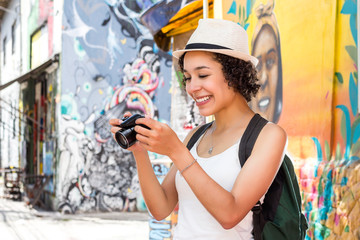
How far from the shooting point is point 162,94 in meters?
12.5

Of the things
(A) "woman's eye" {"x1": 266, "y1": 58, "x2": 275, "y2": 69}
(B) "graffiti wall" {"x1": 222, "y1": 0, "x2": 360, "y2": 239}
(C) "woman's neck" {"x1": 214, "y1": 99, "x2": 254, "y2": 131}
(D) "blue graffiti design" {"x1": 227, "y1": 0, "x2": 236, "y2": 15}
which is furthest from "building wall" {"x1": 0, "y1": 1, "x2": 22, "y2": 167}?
(C) "woman's neck" {"x1": 214, "y1": 99, "x2": 254, "y2": 131}

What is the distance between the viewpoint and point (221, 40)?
1.97 m

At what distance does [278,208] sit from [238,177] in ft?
0.66

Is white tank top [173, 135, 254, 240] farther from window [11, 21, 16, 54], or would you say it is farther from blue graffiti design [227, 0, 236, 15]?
window [11, 21, 16, 54]

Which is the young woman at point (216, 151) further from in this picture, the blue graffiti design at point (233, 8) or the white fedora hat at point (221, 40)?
the blue graffiti design at point (233, 8)

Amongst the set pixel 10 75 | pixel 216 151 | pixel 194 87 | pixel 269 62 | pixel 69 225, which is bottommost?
pixel 69 225

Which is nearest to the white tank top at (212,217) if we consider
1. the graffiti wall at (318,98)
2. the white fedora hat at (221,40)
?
the white fedora hat at (221,40)

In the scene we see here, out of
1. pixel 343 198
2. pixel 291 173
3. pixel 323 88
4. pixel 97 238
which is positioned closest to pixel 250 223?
pixel 291 173

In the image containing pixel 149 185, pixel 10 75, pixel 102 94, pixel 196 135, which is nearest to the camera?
pixel 149 185

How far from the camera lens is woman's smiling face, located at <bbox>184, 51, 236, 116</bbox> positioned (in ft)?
6.46

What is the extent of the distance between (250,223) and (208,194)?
27 centimetres

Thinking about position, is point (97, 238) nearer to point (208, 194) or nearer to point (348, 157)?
point (348, 157)

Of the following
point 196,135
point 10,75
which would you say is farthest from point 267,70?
point 10,75

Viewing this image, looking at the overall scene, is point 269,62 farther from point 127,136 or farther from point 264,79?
point 127,136
